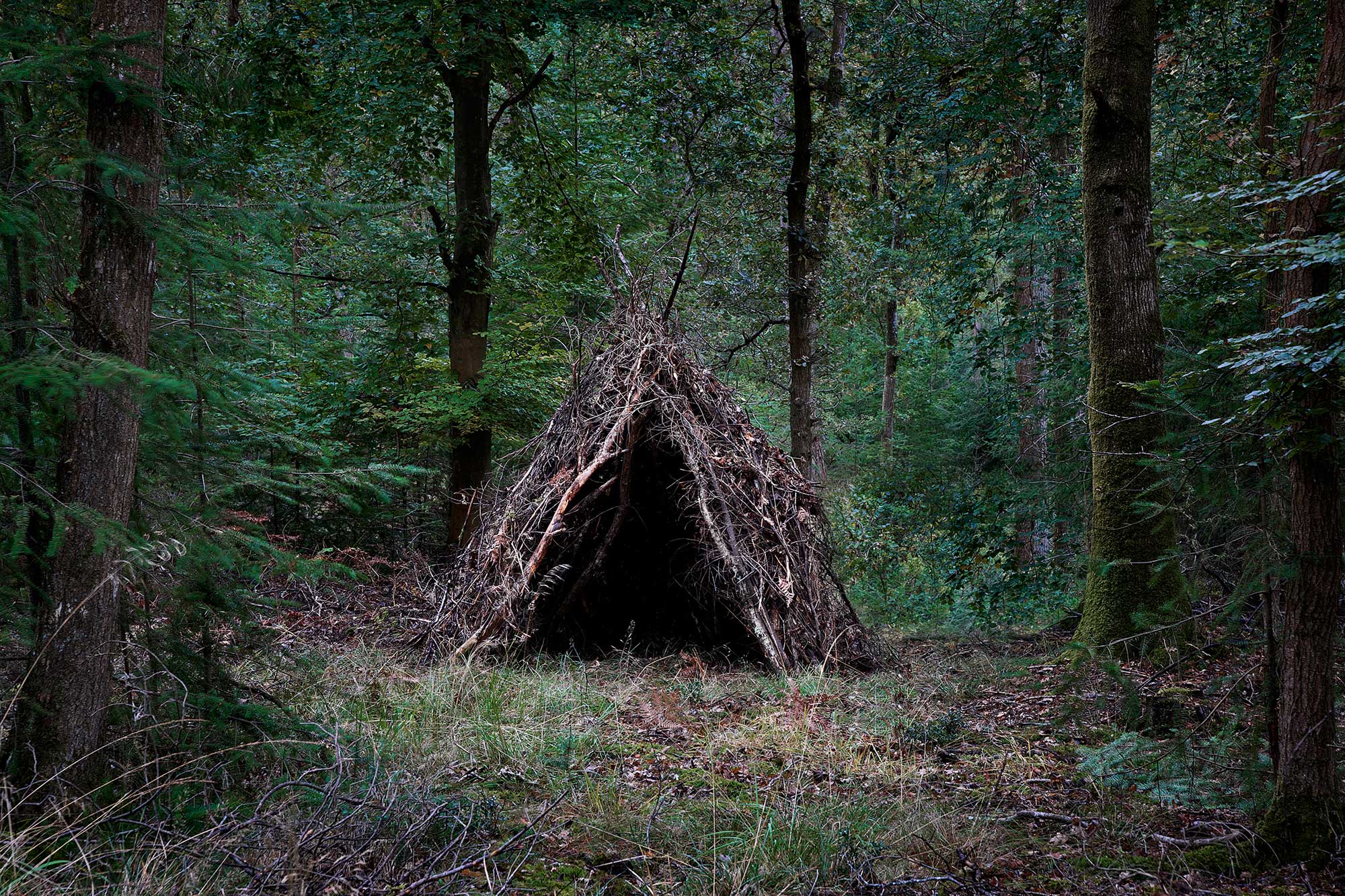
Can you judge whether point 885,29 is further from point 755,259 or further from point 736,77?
point 755,259

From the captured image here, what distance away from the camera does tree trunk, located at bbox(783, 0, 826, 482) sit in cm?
982

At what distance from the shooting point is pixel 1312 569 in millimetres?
2777

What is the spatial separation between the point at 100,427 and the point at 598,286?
879 centimetres

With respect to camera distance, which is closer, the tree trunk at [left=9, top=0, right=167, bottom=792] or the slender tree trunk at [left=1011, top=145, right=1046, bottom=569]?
the tree trunk at [left=9, top=0, right=167, bottom=792]

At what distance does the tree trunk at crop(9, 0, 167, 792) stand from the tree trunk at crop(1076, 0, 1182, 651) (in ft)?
16.8

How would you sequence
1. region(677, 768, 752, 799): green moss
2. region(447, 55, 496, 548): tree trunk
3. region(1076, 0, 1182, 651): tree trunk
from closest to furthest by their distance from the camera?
1. region(677, 768, 752, 799): green moss
2. region(1076, 0, 1182, 651): tree trunk
3. region(447, 55, 496, 548): tree trunk

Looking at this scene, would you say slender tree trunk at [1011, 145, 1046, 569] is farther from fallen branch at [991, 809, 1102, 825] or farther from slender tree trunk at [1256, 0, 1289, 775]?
fallen branch at [991, 809, 1102, 825]

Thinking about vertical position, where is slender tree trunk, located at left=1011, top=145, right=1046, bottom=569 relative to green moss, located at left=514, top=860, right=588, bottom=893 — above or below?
above

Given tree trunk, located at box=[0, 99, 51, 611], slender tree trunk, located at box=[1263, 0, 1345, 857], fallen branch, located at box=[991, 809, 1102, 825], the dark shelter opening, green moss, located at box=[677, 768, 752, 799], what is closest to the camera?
slender tree trunk, located at box=[1263, 0, 1345, 857]

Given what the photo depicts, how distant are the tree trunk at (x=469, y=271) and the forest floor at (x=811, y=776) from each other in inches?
173

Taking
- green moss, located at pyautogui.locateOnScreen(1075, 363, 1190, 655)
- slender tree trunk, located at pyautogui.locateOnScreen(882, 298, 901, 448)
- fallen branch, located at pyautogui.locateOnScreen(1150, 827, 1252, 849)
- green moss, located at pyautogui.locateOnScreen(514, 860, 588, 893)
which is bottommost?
green moss, located at pyautogui.locateOnScreen(514, 860, 588, 893)

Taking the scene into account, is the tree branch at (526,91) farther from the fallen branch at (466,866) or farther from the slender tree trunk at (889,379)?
the slender tree trunk at (889,379)

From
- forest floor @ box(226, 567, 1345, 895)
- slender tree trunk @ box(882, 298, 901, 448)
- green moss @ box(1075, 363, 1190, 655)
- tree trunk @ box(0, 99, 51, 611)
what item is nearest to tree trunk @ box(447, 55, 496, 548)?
forest floor @ box(226, 567, 1345, 895)

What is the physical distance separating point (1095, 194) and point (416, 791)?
5.26 metres
